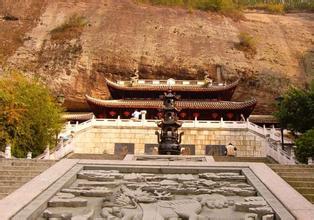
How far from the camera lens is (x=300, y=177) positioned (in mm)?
9320

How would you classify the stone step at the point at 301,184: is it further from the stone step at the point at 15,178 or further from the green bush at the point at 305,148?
the green bush at the point at 305,148

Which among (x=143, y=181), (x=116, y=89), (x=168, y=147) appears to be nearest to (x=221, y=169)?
(x=143, y=181)

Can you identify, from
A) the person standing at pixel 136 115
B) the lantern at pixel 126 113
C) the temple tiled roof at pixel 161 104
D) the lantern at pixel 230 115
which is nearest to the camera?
the person standing at pixel 136 115

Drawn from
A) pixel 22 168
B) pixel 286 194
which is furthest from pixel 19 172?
pixel 286 194

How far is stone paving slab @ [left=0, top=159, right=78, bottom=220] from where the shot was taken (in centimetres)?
615

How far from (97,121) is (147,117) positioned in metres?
4.67

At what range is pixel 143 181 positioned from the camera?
317 inches

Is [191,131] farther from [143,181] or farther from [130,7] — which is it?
[130,7]

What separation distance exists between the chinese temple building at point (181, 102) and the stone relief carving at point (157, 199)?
18315 millimetres

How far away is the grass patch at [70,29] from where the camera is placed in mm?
39463

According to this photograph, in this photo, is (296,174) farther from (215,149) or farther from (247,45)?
(247,45)

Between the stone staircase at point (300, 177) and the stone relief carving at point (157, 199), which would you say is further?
the stone staircase at point (300, 177)

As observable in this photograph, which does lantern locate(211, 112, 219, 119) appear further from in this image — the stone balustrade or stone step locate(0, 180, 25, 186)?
stone step locate(0, 180, 25, 186)

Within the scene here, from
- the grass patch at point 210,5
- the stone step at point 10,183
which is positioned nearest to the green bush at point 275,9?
the grass patch at point 210,5
